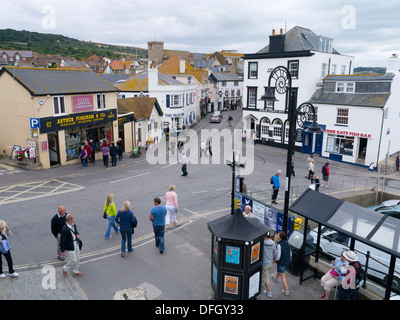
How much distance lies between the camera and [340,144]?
28.6 m

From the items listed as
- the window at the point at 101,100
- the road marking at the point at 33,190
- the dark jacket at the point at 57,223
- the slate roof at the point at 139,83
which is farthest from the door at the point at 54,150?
the slate roof at the point at 139,83

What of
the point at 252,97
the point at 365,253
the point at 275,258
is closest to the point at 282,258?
the point at 275,258

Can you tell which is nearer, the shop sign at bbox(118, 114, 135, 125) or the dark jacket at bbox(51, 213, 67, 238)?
the dark jacket at bbox(51, 213, 67, 238)

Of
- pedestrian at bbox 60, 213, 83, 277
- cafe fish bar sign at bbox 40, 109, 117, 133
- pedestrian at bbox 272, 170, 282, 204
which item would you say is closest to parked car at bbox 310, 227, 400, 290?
pedestrian at bbox 272, 170, 282, 204

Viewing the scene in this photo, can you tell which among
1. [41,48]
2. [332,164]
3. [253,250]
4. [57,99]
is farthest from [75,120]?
[41,48]

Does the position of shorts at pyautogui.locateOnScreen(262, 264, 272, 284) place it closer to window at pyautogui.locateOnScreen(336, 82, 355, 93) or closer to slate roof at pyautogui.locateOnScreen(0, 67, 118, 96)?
slate roof at pyautogui.locateOnScreen(0, 67, 118, 96)

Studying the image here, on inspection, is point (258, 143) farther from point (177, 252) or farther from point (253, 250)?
point (253, 250)

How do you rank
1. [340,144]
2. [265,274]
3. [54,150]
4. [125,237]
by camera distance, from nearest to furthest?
[265,274] < [125,237] < [54,150] < [340,144]

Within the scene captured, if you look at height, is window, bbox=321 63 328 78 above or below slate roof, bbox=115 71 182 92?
above

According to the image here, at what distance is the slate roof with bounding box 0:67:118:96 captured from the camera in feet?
66.5

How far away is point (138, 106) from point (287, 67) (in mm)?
15804

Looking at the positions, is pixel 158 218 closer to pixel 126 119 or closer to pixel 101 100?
pixel 101 100

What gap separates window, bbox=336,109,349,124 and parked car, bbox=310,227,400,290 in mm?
20268

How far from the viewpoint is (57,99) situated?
2144 centimetres
